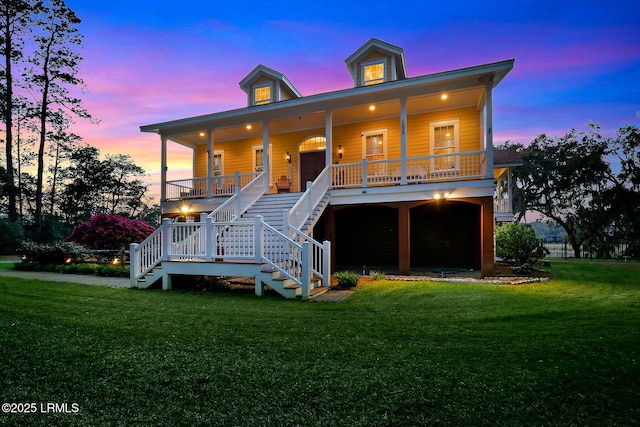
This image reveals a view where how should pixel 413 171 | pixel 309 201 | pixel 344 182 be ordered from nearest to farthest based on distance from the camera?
pixel 309 201 → pixel 344 182 → pixel 413 171

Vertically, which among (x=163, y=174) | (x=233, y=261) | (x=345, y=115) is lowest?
(x=233, y=261)

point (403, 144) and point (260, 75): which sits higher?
point (260, 75)

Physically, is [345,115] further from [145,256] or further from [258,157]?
[145,256]

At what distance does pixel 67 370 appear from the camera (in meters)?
3.10

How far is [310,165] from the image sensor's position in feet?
47.8

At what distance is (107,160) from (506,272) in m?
36.3

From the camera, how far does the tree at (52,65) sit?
942 inches

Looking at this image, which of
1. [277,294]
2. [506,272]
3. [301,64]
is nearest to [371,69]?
[301,64]

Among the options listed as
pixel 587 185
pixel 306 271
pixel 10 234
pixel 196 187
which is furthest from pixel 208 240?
pixel 587 185

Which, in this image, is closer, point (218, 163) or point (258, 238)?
point (258, 238)

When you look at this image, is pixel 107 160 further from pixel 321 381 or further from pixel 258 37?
pixel 321 381

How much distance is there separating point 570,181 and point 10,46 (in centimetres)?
4191

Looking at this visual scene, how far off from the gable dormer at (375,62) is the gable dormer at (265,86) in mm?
3307

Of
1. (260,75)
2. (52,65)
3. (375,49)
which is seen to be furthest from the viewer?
(52,65)
